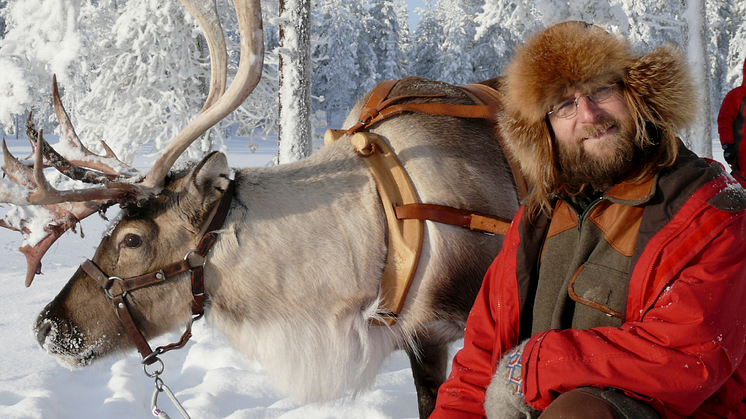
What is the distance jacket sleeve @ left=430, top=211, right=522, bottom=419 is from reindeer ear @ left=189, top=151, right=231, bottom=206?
3.82 ft

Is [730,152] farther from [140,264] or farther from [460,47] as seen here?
[460,47]

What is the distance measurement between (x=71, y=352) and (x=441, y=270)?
5.33 feet

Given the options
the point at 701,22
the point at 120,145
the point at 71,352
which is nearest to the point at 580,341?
the point at 71,352

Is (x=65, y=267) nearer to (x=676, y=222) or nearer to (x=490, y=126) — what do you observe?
(x=490, y=126)

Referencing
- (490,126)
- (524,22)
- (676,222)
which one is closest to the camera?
(676,222)

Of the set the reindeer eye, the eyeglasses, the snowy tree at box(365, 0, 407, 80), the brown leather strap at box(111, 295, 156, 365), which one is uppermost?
the snowy tree at box(365, 0, 407, 80)

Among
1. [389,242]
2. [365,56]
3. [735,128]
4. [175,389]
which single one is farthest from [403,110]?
[365,56]

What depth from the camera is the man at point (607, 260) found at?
Answer: 1213mm

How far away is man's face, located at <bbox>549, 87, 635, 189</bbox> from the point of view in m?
1.44

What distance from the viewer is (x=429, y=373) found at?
266 cm

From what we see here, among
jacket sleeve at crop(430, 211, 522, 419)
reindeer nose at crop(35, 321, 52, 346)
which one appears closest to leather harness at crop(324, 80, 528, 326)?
jacket sleeve at crop(430, 211, 522, 419)

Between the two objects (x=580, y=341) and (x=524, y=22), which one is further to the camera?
(x=524, y=22)

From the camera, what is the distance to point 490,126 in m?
2.53

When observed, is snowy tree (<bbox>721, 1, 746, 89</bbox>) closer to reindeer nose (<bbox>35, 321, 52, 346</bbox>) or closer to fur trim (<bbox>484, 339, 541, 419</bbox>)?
fur trim (<bbox>484, 339, 541, 419</bbox>)
